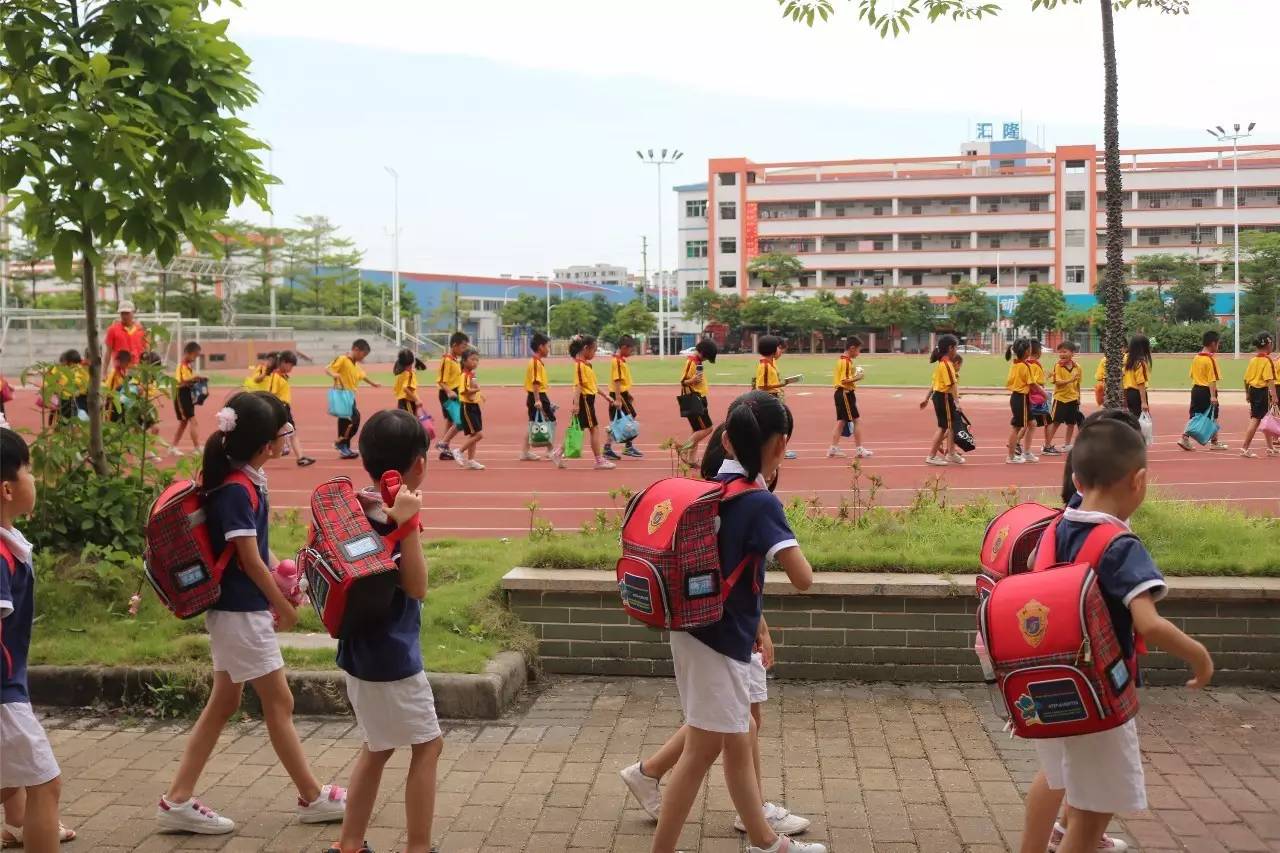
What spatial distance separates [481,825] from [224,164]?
4.13 m

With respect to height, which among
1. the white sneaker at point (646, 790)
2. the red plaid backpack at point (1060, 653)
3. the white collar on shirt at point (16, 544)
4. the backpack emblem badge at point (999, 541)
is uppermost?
the white collar on shirt at point (16, 544)

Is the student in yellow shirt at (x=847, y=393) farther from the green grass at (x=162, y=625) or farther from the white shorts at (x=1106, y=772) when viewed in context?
the white shorts at (x=1106, y=772)

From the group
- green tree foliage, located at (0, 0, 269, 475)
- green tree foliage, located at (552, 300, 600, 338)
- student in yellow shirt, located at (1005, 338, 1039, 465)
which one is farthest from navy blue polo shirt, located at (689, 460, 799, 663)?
green tree foliage, located at (552, 300, 600, 338)

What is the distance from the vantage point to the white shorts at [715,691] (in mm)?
3947

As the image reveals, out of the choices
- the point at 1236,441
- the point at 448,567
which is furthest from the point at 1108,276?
the point at 1236,441

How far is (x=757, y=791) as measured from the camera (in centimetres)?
410

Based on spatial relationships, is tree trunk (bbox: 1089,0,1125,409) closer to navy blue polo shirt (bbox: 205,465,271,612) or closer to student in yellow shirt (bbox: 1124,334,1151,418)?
navy blue polo shirt (bbox: 205,465,271,612)

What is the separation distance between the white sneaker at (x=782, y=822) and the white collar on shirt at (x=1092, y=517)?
1657 mm

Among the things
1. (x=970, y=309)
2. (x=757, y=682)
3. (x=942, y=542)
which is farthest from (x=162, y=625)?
(x=970, y=309)

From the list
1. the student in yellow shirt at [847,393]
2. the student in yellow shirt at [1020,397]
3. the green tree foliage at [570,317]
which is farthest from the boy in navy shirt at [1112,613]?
the green tree foliage at [570,317]

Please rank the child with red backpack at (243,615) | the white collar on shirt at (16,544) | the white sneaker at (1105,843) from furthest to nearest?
1. the child with red backpack at (243,615)
2. the white sneaker at (1105,843)
3. the white collar on shirt at (16,544)

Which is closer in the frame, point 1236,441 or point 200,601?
point 200,601

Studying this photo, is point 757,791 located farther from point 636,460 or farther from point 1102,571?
point 636,460

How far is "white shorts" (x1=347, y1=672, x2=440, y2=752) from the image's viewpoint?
3.97 m
